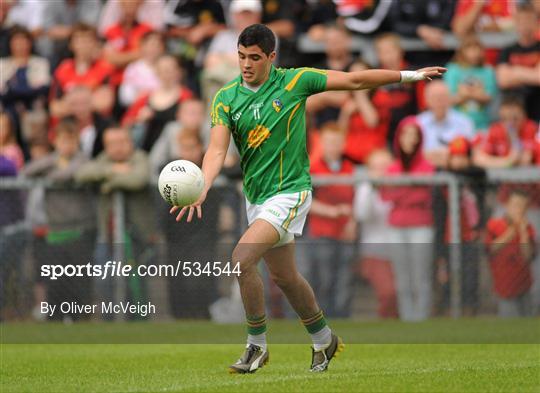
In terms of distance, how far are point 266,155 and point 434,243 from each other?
5.71 m

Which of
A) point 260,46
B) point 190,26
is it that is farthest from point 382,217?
point 260,46

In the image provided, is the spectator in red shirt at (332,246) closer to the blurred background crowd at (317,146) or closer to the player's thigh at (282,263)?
the blurred background crowd at (317,146)

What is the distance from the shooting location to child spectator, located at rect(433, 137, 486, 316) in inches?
589

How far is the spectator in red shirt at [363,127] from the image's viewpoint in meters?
16.4

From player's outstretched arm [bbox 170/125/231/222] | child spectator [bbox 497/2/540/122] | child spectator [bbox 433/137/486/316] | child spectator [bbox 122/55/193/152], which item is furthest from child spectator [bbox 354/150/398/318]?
player's outstretched arm [bbox 170/125/231/222]

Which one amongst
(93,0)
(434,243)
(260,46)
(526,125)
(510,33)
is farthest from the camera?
(93,0)

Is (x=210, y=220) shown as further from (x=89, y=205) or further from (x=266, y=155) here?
(x=266, y=155)

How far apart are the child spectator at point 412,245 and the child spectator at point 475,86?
212cm

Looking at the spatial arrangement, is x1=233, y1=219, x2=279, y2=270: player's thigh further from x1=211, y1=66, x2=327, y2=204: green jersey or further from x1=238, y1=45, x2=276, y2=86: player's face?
x1=238, y1=45, x2=276, y2=86: player's face

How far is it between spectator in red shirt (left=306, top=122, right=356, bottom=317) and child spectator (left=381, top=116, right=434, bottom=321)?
49 centimetres

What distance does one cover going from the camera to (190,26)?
60.6 ft

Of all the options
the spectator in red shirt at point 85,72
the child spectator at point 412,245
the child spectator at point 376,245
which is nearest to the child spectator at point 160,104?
the spectator in red shirt at point 85,72

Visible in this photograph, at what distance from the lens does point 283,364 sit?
36.0 ft
